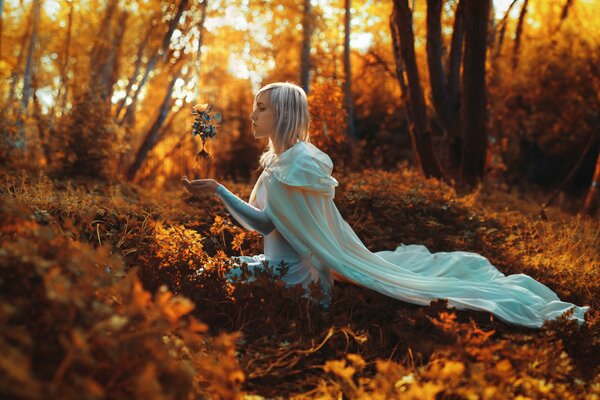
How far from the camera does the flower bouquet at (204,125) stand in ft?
12.0

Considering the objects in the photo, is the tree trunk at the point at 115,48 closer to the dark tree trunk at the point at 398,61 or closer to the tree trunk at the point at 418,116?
the dark tree trunk at the point at 398,61

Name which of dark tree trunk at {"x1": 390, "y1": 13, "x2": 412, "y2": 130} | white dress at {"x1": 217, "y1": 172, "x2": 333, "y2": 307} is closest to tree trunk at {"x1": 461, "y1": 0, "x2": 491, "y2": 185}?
dark tree trunk at {"x1": 390, "y1": 13, "x2": 412, "y2": 130}

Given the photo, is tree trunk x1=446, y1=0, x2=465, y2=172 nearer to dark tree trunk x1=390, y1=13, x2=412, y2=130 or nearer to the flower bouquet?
dark tree trunk x1=390, y1=13, x2=412, y2=130

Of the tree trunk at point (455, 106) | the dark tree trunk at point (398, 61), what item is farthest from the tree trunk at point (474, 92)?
the dark tree trunk at point (398, 61)

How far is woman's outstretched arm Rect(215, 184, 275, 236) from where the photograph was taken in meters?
3.39

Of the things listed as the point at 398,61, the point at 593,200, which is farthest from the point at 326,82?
the point at 593,200

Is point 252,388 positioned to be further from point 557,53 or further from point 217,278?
point 557,53

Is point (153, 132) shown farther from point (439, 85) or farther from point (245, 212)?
point (245, 212)

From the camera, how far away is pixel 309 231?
345 centimetres

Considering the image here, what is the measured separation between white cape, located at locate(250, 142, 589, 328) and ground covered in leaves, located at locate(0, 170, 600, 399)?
0.38ft

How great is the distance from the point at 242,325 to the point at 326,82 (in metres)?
6.72

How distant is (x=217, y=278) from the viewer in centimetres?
353

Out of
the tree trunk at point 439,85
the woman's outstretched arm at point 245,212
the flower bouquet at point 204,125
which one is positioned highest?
the tree trunk at point 439,85

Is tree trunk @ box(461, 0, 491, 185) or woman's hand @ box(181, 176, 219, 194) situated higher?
tree trunk @ box(461, 0, 491, 185)
